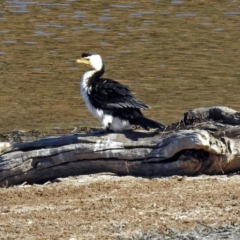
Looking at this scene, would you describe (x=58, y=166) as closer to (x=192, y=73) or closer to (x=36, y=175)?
(x=36, y=175)

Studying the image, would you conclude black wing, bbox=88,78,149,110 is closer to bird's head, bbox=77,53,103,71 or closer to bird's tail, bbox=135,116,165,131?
bird's tail, bbox=135,116,165,131

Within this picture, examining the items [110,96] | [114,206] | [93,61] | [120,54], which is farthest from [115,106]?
[120,54]

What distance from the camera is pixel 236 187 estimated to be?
8.34 m

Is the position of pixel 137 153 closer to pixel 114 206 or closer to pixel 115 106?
pixel 115 106

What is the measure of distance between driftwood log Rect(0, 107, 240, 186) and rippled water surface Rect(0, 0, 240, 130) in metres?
4.47

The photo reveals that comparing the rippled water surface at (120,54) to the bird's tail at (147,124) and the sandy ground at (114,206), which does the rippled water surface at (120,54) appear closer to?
the bird's tail at (147,124)

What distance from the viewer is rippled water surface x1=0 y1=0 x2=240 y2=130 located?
1509cm

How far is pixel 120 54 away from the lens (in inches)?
757

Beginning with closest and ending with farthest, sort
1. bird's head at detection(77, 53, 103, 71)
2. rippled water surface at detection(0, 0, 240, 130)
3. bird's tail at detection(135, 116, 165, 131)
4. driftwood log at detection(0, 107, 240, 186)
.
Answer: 1. driftwood log at detection(0, 107, 240, 186)
2. bird's tail at detection(135, 116, 165, 131)
3. bird's head at detection(77, 53, 103, 71)
4. rippled water surface at detection(0, 0, 240, 130)

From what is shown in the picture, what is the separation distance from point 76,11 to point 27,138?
12013 millimetres

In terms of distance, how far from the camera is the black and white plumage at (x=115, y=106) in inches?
371

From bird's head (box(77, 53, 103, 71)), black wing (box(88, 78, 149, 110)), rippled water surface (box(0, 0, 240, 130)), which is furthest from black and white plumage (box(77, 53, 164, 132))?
rippled water surface (box(0, 0, 240, 130))

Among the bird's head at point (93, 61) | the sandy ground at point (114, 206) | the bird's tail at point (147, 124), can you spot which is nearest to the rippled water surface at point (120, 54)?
the bird's head at point (93, 61)

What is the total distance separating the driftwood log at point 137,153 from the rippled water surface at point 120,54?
4.47 m
